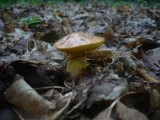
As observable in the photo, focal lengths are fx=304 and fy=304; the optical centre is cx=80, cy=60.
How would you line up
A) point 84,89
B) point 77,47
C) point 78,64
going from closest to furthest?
1. point 84,89
2. point 77,47
3. point 78,64

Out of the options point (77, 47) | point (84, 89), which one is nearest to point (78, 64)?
point (77, 47)

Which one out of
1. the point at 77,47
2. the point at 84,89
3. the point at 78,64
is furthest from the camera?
the point at 78,64

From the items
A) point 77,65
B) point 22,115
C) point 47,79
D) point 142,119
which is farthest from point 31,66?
point 142,119

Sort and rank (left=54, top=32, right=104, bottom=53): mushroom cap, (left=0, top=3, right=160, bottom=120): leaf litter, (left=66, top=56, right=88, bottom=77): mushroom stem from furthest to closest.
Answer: (left=66, top=56, right=88, bottom=77): mushroom stem
(left=54, top=32, right=104, bottom=53): mushroom cap
(left=0, top=3, right=160, bottom=120): leaf litter

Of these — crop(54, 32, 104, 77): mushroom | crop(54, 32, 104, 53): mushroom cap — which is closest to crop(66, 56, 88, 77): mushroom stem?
crop(54, 32, 104, 77): mushroom

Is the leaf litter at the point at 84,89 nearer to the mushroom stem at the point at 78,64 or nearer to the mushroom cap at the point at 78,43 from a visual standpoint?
the mushroom stem at the point at 78,64

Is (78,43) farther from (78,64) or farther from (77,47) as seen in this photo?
(78,64)

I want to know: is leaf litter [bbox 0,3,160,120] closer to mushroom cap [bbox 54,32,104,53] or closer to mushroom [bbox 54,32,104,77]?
mushroom [bbox 54,32,104,77]

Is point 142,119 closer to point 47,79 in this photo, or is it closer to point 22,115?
point 22,115
